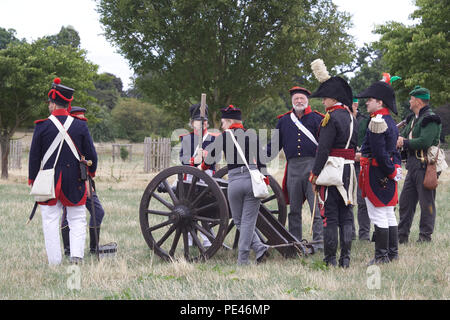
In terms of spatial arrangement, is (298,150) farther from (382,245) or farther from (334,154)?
(382,245)

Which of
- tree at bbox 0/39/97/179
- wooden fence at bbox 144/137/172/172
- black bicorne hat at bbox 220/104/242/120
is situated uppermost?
tree at bbox 0/39/97/179

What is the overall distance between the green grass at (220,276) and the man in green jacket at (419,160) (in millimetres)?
245

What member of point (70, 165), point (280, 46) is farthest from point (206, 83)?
point (70, 165)

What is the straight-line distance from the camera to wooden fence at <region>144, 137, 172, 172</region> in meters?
21.4

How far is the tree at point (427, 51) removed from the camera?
49.2 feet

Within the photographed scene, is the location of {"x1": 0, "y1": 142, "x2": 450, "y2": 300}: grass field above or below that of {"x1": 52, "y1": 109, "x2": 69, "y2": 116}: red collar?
below

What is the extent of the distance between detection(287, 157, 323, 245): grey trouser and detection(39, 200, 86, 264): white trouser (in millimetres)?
2417

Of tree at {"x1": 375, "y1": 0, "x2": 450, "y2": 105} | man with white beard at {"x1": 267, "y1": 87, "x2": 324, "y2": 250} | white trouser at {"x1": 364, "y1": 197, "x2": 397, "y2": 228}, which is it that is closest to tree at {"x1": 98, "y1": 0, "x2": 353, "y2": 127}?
tree at {"x1": 375, "y1": 0, "x2": 450, "y2": 105}

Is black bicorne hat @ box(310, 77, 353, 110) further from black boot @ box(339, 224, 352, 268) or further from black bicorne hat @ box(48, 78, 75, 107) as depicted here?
black bicorne hat @ box(48, 78, 75, 107)

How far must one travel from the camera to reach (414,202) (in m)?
6.38

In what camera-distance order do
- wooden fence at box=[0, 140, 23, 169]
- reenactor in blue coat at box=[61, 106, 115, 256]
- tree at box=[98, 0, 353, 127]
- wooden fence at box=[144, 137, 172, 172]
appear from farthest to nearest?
wooden fence at box=[0, 140, 23, 169], wooden fence at box=[144, 137, 172, 172], tree at box=[98, 0, 353, 127], reenactor in blue coat at box=[61, 106, 115, 256]

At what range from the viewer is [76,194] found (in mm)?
5246

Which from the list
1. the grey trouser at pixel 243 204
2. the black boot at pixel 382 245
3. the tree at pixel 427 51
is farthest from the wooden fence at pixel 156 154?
the black boot at pixel 382 245

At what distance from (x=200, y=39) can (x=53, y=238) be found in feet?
35.8
